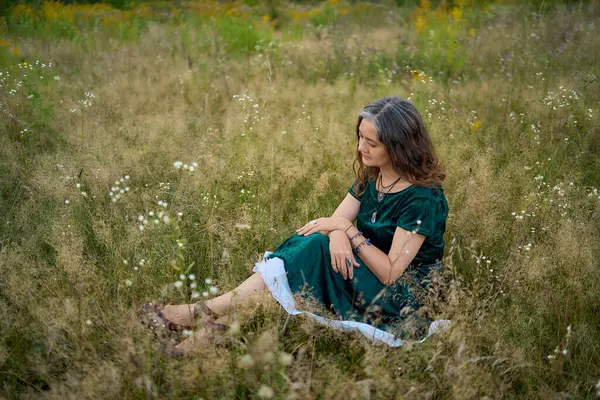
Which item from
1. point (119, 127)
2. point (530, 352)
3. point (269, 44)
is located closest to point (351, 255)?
point (530, 352)

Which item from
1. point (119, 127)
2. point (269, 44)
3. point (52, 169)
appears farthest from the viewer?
point (269, 44)

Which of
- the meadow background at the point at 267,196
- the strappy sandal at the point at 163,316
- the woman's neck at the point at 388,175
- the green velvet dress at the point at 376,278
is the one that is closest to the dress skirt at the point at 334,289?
the green velvet dress at the point at 376,278

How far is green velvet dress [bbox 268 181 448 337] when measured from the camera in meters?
2.36

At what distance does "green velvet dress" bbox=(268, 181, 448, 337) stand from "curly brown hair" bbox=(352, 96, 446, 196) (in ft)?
0.24

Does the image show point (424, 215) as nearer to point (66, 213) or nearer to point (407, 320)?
point (407, 320)

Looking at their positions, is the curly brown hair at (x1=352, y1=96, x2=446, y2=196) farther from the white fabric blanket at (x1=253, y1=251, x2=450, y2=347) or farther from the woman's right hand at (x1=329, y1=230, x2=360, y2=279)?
the white fabric blanket at (x1=253, y1=251, x2=450, y2=347)

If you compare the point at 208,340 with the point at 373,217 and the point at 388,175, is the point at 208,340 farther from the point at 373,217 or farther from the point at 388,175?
the point at 388,175

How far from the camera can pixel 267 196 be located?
340 cm

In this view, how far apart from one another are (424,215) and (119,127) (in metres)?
2.92

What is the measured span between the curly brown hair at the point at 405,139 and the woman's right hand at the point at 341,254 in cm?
44

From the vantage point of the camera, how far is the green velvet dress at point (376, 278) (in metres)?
2.36

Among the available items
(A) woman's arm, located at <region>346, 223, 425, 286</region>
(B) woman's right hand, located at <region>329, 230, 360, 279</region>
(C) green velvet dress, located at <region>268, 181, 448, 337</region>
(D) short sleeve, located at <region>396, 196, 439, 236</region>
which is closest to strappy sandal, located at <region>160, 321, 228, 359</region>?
(C) green velvet dress, located at <region>268, 181, 448, 337</region>

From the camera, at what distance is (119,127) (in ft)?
14.2

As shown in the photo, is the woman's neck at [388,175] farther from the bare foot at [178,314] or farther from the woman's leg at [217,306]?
the bare foot at [178,314]
